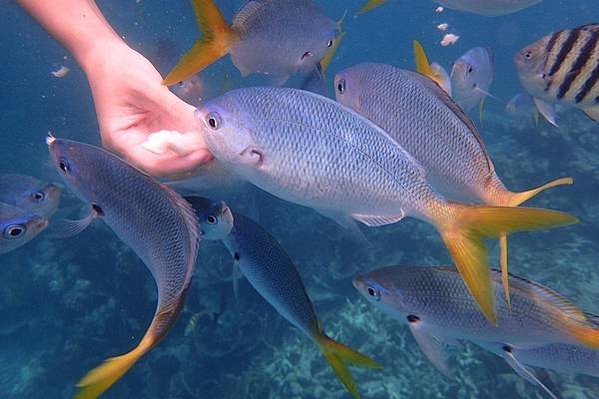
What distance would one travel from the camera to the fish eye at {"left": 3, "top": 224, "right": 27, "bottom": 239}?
3.52 meters

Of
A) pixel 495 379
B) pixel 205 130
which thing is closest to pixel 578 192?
pixel 495 379

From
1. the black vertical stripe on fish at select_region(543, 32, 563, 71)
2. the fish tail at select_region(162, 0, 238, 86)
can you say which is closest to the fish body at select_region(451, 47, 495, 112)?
the black vertical stripe on fish at select_region(543, 32, 563, 71)

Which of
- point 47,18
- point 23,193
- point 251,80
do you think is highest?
point 47,18

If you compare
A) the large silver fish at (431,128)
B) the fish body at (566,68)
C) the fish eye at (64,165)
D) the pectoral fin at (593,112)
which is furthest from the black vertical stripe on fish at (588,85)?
the fish eye at (64,165)

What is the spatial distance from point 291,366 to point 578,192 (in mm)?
7844

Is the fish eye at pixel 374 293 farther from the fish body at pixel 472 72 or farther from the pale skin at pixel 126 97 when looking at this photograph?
the fish body at pixel 472 72

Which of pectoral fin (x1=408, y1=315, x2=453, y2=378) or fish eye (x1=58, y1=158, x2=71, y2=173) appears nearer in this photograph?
fish eye (x1=58, y1=158, x2=71, y2=173)

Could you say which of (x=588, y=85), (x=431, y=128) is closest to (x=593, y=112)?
(x=588, y=85)

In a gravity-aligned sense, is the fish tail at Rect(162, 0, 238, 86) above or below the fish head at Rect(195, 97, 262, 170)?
above

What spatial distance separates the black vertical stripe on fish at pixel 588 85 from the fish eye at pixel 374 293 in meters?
1.89

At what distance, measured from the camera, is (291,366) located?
6.00 metres

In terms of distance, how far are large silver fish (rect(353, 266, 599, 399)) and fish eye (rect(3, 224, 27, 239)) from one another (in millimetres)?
3070

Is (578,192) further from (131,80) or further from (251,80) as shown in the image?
(251,80)

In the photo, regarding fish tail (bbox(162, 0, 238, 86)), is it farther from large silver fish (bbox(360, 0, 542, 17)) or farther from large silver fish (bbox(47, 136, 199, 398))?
large silver fish (bbox(360, 0, 542, 17))
